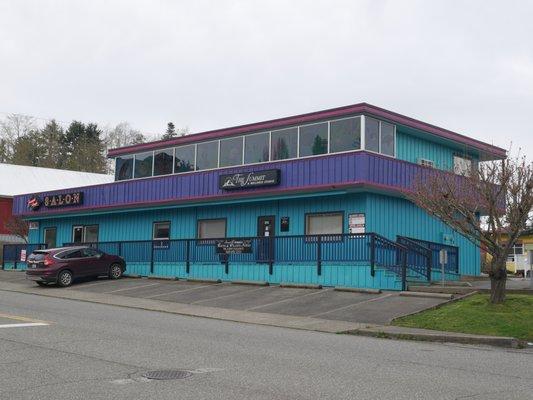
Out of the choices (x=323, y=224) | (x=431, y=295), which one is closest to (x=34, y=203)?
(x=323, y=224)

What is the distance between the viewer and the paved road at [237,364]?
24.2 ft

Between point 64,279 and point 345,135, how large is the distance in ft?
39.8

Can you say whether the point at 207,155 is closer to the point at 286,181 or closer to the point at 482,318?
the point at 286,181

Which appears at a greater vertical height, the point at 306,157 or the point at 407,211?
the point at 306,157

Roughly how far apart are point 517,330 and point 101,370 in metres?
8.84

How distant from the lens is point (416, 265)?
2064 centimetres

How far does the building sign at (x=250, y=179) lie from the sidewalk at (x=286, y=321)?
615cm

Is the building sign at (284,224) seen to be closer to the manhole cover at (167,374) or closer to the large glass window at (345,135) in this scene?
the large glass window at (345,135)

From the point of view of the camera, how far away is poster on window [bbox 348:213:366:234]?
22241 millimetres

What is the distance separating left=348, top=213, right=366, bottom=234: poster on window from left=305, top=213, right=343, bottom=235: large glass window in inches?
21.1

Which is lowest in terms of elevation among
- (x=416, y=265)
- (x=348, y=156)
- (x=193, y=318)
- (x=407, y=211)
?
(x=193, y=318)

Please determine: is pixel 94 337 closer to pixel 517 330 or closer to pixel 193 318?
pixel 193 318

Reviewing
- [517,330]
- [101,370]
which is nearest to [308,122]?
[517,330]

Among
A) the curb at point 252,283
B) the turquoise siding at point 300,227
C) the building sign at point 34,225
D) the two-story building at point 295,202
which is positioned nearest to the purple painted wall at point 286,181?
the two-story building at point 295,202
